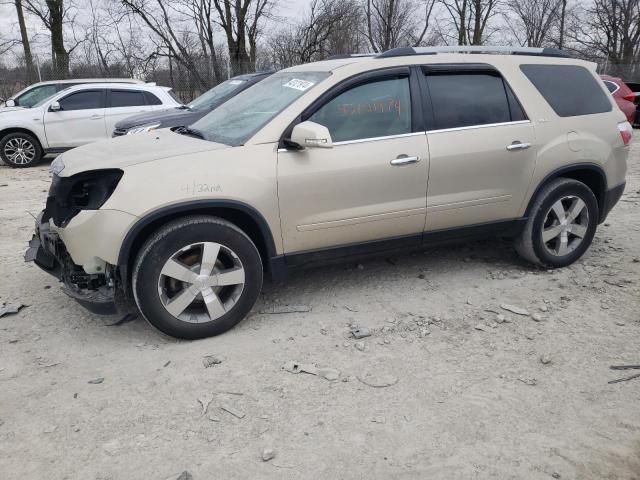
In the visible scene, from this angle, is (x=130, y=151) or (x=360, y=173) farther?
(x=360, y=173)

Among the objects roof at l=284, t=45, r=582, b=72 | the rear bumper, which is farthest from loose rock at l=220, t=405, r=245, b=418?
the rear bumper

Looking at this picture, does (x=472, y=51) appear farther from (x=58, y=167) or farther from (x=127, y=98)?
(x=127, y=98)

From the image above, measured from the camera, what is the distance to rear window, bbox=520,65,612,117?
455 centimetres

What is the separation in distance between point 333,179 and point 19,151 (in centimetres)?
946

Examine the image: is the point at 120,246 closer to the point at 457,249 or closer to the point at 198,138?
the point at 198,138

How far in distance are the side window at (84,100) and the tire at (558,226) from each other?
960 centimetres

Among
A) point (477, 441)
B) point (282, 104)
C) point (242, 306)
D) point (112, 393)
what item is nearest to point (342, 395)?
point (477, 441)

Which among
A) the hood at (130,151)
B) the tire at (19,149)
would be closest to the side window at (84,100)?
the tire at (19,149)

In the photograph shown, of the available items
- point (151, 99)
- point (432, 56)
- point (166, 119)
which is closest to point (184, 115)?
point (166, 119)

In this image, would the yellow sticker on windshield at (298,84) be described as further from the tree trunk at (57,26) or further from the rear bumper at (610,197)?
the tree trunk at (57,26)

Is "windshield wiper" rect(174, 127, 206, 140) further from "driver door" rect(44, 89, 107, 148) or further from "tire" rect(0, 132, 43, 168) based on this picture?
"tire" rect(0, 132, 43, 168)

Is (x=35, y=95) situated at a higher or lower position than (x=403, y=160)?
higher

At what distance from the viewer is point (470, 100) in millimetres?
4270

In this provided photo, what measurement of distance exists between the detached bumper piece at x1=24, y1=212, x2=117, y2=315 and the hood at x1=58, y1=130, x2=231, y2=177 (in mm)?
512
